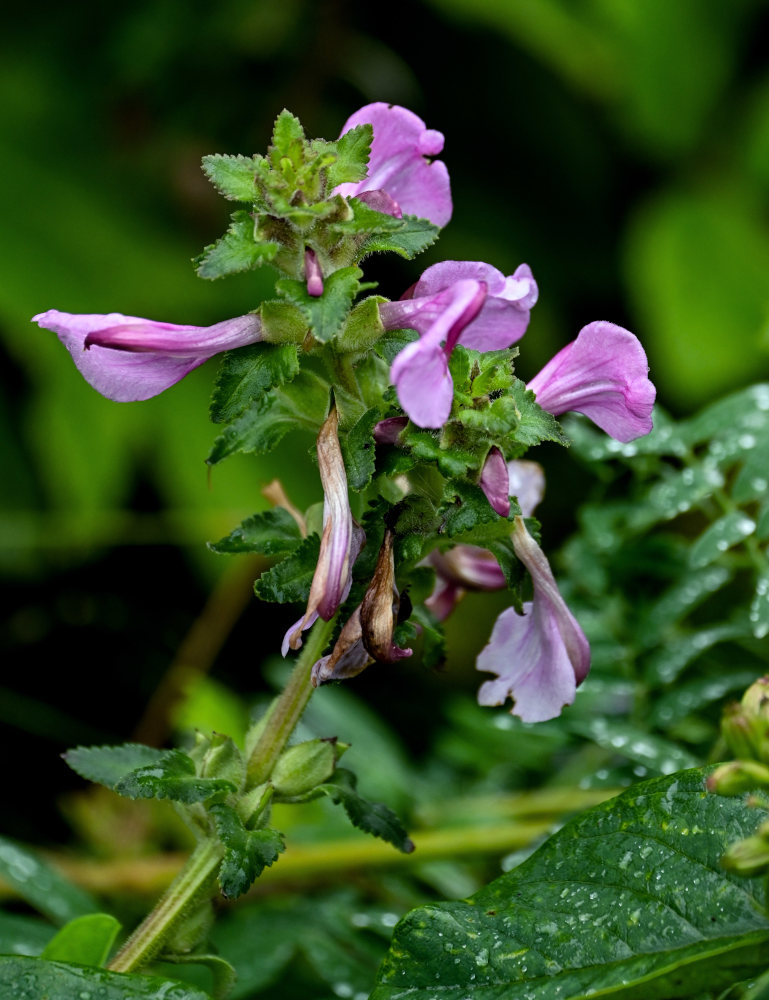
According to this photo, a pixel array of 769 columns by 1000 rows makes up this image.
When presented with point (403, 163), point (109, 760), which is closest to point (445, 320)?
point (403, 163)

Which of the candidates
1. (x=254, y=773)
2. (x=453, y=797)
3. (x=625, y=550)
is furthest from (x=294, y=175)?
(x=453, y=797)

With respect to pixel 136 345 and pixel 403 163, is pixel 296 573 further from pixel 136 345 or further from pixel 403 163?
pixel 403 163

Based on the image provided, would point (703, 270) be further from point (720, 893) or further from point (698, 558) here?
point (720, 893)

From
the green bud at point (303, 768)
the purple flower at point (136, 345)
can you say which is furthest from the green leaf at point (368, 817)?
the purple flower at point (136, 345)

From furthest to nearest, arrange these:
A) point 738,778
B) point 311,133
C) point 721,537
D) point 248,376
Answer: point 311,133
point 721,537
point 248,376
point 738,778

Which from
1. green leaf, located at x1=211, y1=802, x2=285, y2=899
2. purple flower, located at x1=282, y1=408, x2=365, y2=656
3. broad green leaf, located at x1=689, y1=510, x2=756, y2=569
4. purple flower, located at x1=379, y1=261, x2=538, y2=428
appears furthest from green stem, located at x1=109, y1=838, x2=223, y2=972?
broad green leaf, located at x1=689, y1=510, x2=756, y2=569

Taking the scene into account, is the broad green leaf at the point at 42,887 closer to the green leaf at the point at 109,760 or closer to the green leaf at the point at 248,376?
the green leaf at the point at 109,760
